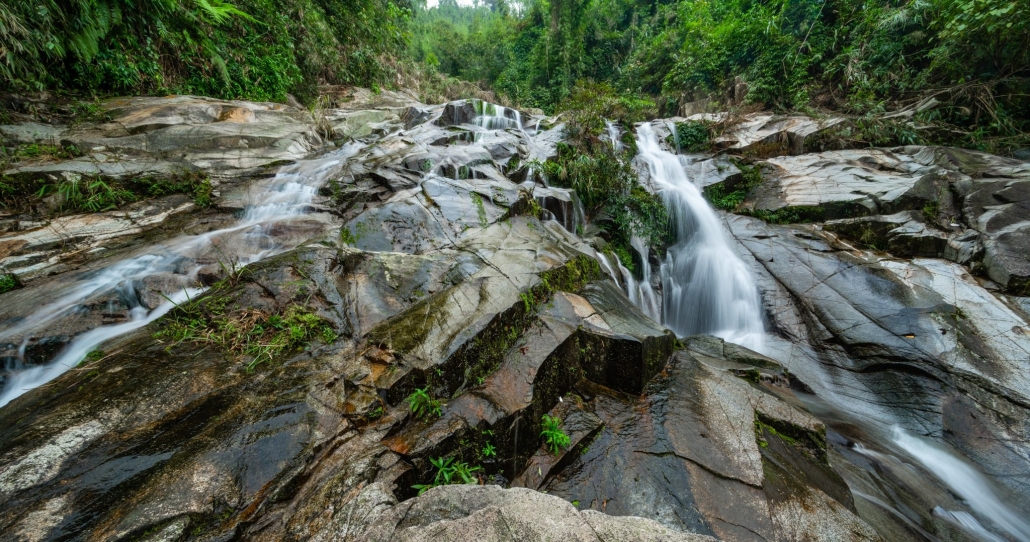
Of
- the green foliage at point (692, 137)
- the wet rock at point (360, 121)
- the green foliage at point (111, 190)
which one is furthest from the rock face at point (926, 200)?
the green foliage at point (111, 190)

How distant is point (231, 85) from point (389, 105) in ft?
18.9

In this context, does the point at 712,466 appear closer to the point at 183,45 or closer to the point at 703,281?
the point at 703,281

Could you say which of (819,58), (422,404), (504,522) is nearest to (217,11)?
(422,404)

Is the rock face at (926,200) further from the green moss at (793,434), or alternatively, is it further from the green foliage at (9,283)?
the green foliage at (9,283)

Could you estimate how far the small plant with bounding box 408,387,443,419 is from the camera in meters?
2.85

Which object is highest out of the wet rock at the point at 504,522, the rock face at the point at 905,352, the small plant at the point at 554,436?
the wet rock at the point at 504,522

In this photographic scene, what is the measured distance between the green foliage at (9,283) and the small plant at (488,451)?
5.53m

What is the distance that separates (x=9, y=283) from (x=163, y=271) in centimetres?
148

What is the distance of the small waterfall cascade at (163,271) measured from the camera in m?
3.01

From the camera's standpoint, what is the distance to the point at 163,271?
13.2ft

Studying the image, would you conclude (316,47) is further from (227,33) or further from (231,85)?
(231,85)

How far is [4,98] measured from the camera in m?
5.62

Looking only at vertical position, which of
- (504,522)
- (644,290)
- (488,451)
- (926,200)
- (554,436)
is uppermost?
(926,200)

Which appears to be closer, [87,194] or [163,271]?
[163,271]
